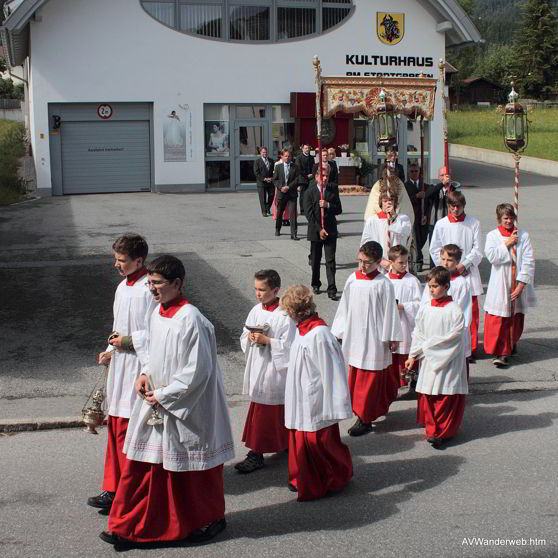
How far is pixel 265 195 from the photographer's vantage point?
22.8 meters

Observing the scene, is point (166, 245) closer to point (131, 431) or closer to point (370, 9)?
point (131, 431)

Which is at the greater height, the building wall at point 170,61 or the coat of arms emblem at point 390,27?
the coat of arms emblem at point 390,27

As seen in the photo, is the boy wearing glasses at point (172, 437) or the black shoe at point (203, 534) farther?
the black shoe at point (203, 534)

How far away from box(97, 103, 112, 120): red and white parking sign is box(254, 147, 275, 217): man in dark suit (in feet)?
25.9

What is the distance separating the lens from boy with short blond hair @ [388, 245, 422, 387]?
884 centimetres

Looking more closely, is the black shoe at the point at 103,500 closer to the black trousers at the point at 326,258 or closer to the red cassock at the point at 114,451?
the red cassock at the point at 114,451

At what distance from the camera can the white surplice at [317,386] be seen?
256 inches

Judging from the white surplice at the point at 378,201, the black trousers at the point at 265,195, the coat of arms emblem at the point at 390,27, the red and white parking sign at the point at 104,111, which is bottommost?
the black trousers at the point at 265,195

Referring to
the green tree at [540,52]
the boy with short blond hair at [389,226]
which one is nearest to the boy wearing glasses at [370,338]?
the boy with short blond hair at [389,226]

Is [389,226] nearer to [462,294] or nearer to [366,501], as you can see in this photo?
[462,294]

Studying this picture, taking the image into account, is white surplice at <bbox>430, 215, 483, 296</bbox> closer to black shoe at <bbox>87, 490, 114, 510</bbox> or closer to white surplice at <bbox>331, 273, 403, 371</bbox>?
white surplice at <bbox>331, 273, 403, 371</bbox>

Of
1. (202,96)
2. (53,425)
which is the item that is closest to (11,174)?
(202,96)

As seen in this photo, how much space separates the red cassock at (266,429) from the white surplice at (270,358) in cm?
7

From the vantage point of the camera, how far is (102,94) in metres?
28.2
